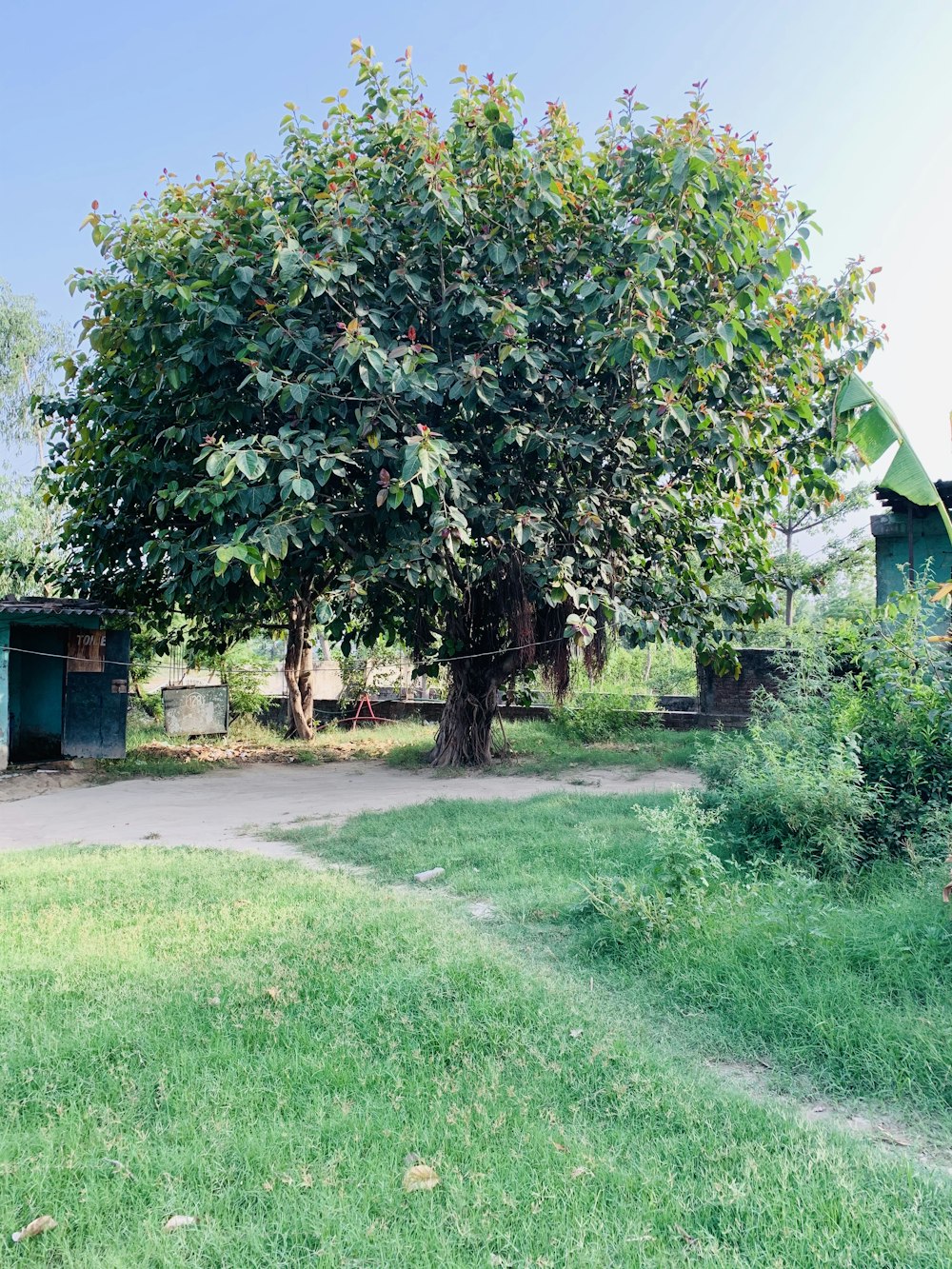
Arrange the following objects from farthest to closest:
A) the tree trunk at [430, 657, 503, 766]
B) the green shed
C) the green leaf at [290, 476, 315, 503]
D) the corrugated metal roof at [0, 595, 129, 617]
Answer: the tree trunk at [430, 657, 503, 766]
the green shed
the corrugated metal roof at [0, 595, 129, 617]
the green leaf at [290, 476, 315, 503]

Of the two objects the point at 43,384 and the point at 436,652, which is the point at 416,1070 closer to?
the point at 436,652

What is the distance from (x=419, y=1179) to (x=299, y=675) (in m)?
15.1

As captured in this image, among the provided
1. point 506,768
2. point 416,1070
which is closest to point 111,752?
point 506,768

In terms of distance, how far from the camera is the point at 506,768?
1233 centimetres

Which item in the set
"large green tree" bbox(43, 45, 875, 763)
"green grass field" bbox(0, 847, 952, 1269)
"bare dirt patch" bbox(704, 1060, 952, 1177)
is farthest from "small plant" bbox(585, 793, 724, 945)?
"large green tree" bbox(43, 45, 875, 763)

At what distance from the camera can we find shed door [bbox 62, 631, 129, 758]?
12.5 metres

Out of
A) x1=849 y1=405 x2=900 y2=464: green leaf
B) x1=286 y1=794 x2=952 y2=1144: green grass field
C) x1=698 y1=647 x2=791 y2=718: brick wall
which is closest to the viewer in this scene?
x1=286 y1=794 x2=952 y2=1144: green grass field

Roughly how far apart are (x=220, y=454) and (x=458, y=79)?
4549 millimetres

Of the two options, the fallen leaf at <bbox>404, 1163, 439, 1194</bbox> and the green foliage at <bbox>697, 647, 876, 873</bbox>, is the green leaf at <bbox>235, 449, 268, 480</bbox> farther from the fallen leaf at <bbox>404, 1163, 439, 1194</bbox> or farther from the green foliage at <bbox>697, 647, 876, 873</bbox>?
the fallen leaf at <bbox>404, 1163, 439, 1194</bbox>

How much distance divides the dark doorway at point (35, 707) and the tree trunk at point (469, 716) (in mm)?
6084

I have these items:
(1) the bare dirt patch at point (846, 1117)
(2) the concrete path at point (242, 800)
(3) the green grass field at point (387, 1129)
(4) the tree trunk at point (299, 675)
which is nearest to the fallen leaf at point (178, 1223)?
(3) the green grass field at point (387, 1129)

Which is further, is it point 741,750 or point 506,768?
point 506,768

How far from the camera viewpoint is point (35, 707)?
45.8 ft

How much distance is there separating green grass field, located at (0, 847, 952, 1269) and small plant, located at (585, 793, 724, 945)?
0.49 m
